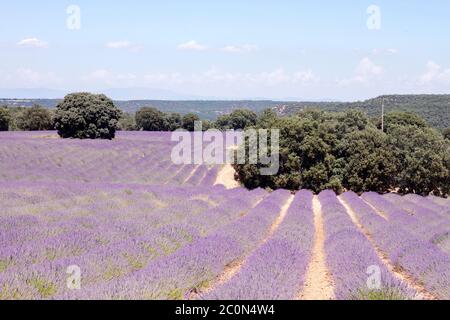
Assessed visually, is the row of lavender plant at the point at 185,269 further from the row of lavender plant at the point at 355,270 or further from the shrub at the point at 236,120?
the shrub at the point at 236,120

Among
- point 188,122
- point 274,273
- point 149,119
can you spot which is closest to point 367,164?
point 274,273

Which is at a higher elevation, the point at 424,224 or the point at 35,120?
the point at 35,120

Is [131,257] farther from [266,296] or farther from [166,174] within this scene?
[166,174]

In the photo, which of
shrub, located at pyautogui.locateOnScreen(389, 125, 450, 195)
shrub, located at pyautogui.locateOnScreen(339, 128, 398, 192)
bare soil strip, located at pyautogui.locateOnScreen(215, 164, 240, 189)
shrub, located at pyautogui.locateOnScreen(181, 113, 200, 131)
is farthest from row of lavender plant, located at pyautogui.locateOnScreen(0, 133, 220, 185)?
shrub, located at pyautogui.locateOnScreen(181, 113, 200, 131)

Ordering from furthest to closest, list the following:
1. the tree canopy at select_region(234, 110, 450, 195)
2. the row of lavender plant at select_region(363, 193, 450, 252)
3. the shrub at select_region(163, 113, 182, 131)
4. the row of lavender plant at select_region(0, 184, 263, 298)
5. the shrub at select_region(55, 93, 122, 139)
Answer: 1. the shrub at select_region(163, 113, 182, 131)
2. the shrub at select_region(55, 93, 122, 139)
3. the tree canopy at select_region(234, 110, 450, 195)
4. the row of lavender plant at select_region(363, 193, 450, 252)
5. the row of lavender plant at select_region(0, 184, 263, 298)

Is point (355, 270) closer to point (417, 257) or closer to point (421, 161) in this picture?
point (417, 257)

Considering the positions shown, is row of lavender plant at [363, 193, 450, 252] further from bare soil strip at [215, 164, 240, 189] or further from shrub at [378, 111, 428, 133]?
shrub at [378, 111, 428, 133]

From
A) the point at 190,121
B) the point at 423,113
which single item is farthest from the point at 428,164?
the point at 423,113

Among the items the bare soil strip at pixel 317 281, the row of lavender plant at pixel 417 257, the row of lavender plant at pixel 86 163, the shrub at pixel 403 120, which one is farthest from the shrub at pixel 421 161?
the bare soil strip at pixel 317 281
